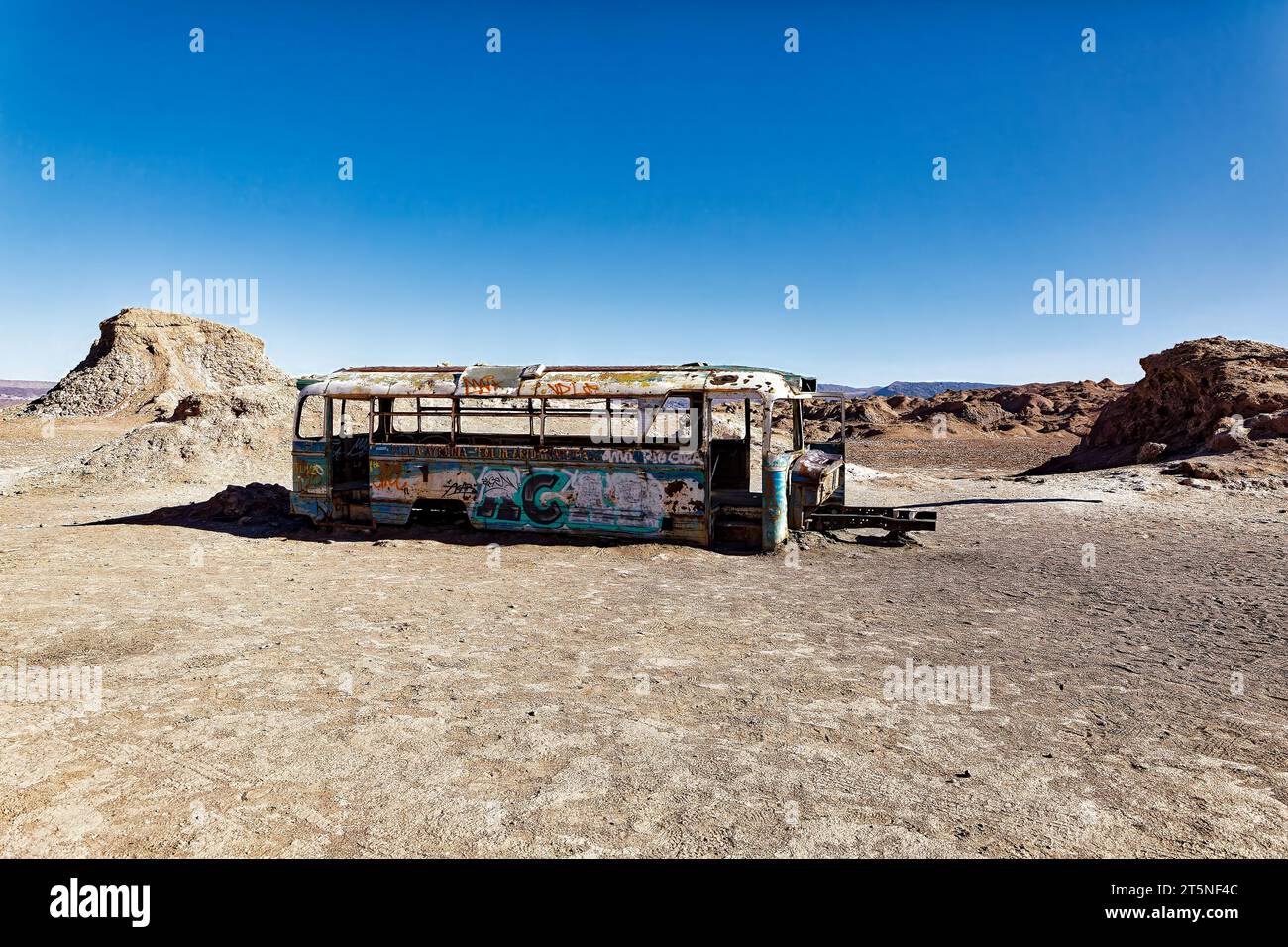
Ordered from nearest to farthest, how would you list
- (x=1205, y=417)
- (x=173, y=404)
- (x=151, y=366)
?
1. (x=1205, y=417)
2. (x=173, y=404)
3. (x=151, y=366)

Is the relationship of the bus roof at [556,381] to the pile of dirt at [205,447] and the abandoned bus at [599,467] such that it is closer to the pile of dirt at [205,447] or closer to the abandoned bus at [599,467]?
the abandoned bus at [599,467]

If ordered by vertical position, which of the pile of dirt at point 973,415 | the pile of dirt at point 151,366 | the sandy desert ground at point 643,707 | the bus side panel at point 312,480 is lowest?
the sandy desert ground at point 643,707

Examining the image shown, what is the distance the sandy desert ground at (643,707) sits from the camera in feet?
11.8

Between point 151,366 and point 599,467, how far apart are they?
64464 millimetres

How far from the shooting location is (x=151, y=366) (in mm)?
59438

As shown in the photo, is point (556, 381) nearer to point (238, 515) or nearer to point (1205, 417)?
point (238, 515)

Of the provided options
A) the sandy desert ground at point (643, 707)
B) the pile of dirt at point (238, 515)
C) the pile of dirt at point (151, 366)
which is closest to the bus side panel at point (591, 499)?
the sandy desert ground at point (643, 707)

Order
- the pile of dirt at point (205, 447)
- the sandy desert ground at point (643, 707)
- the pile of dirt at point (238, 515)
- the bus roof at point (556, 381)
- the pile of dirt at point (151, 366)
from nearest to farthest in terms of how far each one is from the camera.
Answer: the sandy desert ground at point (643, 707) < the bus roof at point (556, 381) < the pile of dirt at point (238, 515) < the pile of dirt at point (205, 447) < the pile of dirt at point (151, 366)

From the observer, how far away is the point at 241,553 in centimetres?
1072

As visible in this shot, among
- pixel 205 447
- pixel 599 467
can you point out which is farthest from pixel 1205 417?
pixel 205 447

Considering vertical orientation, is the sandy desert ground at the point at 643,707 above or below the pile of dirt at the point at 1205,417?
below

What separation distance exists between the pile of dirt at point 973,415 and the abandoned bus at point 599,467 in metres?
30.0
